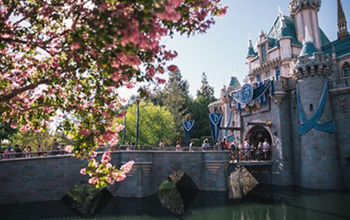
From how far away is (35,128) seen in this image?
634 centimetres

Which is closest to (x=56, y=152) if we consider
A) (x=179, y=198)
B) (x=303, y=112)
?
(x=179, y=198)

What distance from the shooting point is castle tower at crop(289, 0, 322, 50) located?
27519mm

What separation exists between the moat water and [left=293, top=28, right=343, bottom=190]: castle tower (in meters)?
1.21

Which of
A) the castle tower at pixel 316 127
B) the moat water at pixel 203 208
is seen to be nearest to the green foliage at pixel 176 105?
the castle tower at pixel 316 127

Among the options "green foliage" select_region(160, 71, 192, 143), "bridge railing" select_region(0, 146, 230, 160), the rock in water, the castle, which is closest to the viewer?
"bridge railing" select_region(0, 146, 230, 160)

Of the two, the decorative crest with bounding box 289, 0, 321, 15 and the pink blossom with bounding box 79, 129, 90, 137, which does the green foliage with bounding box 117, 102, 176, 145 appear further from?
the pink blossom with bounding box 79, 129, 90, 137

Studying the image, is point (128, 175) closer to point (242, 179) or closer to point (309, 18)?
point (242, 179)

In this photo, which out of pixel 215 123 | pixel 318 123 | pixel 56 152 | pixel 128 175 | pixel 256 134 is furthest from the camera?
pixel 256 134

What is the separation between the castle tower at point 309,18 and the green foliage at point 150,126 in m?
20.1

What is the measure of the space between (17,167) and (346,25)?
36.1 m

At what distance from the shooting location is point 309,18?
2770cm

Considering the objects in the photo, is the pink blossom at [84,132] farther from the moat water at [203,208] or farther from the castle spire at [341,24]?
the castle spire at [341,24]

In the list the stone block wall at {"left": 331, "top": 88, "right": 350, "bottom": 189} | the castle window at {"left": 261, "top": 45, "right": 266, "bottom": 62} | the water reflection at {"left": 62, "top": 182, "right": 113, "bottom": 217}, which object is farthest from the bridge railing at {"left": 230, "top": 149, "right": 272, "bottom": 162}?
the castle window at {"left": 261, "top": 45, "right": 266, "bottom": 62}

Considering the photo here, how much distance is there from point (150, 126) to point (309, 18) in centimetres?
2369
